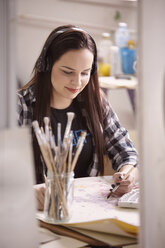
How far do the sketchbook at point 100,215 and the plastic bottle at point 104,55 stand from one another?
1.85 metres

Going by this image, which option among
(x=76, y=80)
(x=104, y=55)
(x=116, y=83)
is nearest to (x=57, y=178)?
(x=76, y=80)

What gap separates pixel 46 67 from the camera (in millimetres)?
1355

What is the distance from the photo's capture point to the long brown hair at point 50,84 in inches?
51.3

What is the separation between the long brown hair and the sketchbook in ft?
1.17

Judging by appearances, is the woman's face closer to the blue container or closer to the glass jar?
the glass jar

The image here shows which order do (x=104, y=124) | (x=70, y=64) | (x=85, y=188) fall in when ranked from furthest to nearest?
(x=104, y=124) < (x=70, y=64) < (x=85, y=188)

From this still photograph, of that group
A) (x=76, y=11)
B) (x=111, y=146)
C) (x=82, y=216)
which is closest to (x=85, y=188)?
(x=82, y=216)

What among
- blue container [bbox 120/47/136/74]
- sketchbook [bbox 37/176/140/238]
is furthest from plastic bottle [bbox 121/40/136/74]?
sketchbook [bbox 37/176/140/238]

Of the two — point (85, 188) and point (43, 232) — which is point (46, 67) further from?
point (43, 232)

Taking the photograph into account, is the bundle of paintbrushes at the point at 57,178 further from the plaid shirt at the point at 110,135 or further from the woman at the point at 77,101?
the plaid shirt at the point at 110,135

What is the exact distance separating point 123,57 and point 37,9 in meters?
0.76
